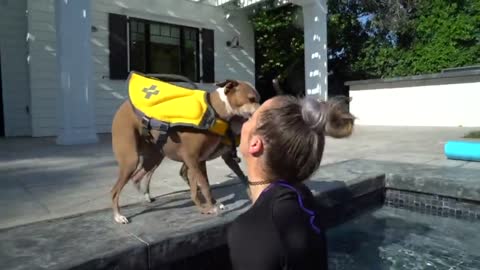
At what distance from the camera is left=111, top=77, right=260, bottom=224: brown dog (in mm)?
2131

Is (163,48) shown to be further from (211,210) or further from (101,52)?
(211,210)

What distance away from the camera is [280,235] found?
0.88m

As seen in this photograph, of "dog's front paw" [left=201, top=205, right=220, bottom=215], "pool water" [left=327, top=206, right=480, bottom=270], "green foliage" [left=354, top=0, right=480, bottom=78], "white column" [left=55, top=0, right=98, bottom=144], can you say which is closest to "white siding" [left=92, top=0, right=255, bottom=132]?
"white column" [left=55, top=0, right=98, bottom=144]

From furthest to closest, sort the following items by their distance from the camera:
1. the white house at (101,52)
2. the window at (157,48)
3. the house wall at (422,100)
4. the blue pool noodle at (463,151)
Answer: the house wall at (422,100)
the window at (157,48)
the white house at (101,52)
the blue pool noodle at (463,151)

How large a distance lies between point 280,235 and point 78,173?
332 cm

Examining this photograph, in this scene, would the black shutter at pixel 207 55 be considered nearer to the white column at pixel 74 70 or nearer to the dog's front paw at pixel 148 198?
the white column at pixel 74 70

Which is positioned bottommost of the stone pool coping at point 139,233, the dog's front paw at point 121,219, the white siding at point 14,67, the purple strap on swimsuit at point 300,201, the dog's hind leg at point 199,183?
the stone pool coping at point 139,233

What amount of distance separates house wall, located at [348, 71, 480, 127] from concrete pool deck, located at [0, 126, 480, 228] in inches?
165

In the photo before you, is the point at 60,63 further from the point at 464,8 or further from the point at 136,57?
the point at 464,8

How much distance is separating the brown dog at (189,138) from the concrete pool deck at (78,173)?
0.51 meters

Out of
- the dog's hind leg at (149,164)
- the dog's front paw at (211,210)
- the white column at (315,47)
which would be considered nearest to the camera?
the dog's front paw at (211,210)

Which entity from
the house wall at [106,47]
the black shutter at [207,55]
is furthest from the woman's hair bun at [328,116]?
the black shutter at [207,55]

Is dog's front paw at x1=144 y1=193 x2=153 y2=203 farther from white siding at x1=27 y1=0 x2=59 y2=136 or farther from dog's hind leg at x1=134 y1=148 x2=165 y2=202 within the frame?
white siding at x1=27 y1=0 x2=59 y2=136

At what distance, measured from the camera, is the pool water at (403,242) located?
2.47m
